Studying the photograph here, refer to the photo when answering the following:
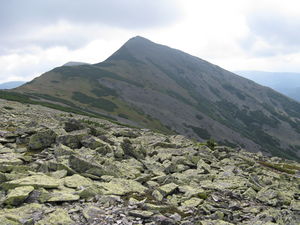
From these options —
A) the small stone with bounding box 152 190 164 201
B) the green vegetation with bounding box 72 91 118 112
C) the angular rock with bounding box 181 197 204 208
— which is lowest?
the angular rock with bounding box 181 197 204 208

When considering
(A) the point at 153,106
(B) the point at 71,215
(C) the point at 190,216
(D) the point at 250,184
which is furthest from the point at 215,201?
(A) the point at 153,106

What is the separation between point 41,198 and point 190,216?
299 inches

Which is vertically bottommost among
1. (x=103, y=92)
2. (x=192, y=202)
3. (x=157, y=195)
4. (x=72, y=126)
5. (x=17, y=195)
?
(x=192, y=202)

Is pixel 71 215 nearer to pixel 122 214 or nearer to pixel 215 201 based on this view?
pixel 122 214

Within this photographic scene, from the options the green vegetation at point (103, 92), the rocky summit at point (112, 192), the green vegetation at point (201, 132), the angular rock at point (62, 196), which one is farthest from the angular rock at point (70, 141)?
the green vegetation at point (103, 92)

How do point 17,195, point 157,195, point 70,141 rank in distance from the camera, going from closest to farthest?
point 17,195 < point 157,195 < point 70,141

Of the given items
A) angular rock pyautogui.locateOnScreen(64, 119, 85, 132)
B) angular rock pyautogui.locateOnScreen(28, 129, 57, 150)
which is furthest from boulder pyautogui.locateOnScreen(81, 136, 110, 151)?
angular rock pyautogui.locateOnScreen(64, 119, 85, 132)

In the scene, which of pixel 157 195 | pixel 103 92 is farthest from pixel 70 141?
pixel 103 92

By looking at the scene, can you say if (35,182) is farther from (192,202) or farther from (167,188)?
(192,202)

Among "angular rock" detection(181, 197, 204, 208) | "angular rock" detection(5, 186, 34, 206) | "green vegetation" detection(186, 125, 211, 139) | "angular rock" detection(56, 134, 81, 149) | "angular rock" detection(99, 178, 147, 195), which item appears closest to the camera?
"angular rock" detection(5, 186, 34, 206)

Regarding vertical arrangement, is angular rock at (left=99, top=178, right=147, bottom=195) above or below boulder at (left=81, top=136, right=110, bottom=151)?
below

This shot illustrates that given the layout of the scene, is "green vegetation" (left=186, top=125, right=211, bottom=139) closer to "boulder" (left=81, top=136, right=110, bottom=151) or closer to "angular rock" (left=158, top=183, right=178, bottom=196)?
"boulder" (left=81, top=136, right=110, bottom=151)

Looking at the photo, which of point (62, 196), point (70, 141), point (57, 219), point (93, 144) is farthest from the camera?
point (70, 141)

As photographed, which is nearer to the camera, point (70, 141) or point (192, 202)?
point (192, 202)
